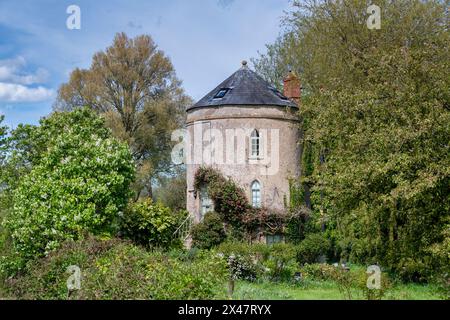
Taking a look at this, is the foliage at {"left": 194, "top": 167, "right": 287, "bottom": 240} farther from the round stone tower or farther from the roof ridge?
the roof ridge

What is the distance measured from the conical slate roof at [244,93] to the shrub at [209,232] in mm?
6173

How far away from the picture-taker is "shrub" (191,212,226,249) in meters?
32.6

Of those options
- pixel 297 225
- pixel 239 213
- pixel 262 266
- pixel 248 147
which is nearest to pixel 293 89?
pixel 248 147

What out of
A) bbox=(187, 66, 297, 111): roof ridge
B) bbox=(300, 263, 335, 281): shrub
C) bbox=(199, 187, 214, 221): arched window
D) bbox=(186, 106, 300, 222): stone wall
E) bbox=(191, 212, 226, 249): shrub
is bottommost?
bbox=(300, 263, 335, 281): shrub

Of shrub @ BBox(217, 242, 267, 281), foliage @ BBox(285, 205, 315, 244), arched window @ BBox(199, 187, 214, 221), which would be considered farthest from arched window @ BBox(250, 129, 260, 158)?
shrub @ BBox(217, 242, 267, 281)

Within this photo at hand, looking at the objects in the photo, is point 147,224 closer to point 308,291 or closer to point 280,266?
point 280,266

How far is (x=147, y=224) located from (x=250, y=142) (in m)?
8.80

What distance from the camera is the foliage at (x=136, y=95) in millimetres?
45781

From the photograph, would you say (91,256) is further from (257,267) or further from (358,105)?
(358,105)

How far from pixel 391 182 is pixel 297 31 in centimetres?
2099

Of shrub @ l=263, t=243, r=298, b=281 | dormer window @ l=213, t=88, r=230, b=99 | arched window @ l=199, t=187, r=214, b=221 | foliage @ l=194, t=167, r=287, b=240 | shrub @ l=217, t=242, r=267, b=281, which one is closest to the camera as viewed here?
shrub @ l=217, t=242, r=267, b=281

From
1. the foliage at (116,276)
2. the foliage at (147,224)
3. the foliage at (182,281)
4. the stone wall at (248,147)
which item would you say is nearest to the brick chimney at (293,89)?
the stone wall at (248,147)

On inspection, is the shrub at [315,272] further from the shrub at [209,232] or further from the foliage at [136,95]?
the foliage at [136,95]

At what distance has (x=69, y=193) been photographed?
23078 millimetres
